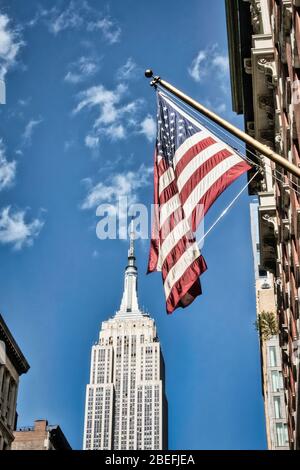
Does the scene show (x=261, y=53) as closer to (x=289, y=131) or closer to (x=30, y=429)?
(x=289, y=131)

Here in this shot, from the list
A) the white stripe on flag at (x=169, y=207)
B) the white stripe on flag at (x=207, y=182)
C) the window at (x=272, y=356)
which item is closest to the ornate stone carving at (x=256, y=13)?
the white stripe on flag at (x=169, y=207)

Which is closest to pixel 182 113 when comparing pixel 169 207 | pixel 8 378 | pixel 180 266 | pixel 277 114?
pixel 169 207

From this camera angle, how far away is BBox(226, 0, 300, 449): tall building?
2569cm

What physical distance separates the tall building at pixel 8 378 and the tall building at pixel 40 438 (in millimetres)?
16685

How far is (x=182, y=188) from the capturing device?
18.8 m

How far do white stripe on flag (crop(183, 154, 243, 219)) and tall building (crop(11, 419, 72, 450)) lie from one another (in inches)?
2371

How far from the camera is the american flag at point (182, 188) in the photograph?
18.0m

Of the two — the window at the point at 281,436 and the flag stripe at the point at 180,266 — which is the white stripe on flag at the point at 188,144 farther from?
the window at the point at 281,436

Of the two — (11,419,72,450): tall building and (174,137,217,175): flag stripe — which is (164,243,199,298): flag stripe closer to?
(174,137,217,175): flag stripe

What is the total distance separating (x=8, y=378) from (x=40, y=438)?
20.0m

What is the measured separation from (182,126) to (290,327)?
16660 mm

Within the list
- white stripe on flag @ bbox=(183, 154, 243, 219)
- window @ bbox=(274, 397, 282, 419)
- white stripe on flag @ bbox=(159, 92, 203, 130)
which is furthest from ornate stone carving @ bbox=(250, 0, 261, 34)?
window @ bbox=(274, 397, 282, 419)

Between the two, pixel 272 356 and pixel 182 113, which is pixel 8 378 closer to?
pixel 272 356
